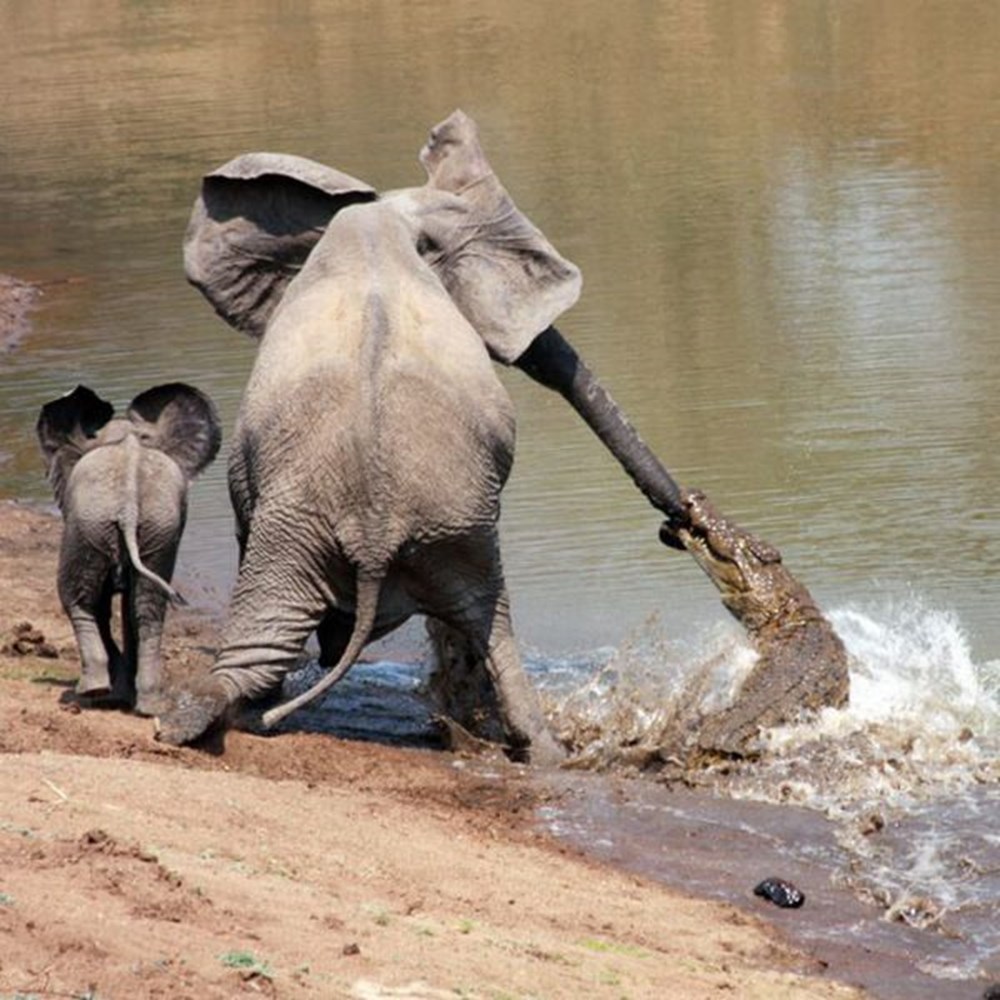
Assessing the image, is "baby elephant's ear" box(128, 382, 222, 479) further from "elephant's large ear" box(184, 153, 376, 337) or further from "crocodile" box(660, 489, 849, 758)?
"crocodile" box(660, 489, 849, 758)

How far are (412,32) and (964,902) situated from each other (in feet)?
107

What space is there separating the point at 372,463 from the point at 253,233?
1953 millimetres

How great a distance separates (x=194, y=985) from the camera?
5.89 metres

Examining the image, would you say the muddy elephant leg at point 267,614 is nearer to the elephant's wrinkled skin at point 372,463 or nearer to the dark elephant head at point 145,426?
the elephant's wrinkled skin at point 372,463

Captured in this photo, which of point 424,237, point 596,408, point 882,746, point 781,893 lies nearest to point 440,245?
point 424,237

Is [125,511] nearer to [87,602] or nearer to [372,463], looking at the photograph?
[87,602]

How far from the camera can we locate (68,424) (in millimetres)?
9750

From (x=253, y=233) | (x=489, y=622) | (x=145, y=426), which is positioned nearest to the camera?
(x=145, y=426)

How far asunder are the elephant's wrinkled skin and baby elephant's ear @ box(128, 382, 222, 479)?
0.15 metres

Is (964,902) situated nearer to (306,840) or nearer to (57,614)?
(306,840)

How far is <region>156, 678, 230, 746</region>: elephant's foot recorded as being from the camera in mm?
9195

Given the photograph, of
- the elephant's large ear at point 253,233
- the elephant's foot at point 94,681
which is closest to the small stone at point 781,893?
the elephant's foot at point 94,681

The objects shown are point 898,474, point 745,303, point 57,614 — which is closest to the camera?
point 57,614

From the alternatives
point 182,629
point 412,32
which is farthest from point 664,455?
point 412,32
